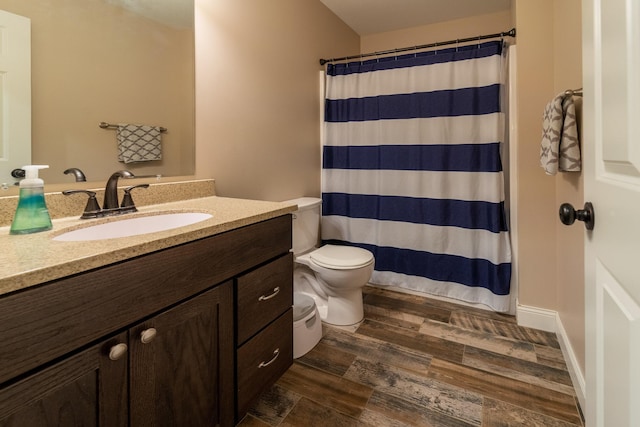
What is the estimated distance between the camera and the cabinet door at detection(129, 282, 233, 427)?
0.79 metres

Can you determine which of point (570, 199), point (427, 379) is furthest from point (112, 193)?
point (570, 199)

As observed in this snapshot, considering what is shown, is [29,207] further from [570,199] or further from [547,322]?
[547,322]

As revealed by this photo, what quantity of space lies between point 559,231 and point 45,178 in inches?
93.7

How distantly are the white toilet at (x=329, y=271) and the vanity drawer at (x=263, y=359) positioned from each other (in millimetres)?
577

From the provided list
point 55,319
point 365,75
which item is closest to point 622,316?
point 55,319

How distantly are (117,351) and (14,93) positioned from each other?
90cm

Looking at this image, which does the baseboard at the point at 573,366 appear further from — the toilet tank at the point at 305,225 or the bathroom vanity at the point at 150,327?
the toilet tank at the point at 305,225

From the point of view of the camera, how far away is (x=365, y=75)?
2441 millimetres

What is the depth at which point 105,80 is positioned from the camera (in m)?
1.22

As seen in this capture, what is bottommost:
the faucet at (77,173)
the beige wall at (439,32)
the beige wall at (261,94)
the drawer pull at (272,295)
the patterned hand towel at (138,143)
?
the drawer pull at (272,295)

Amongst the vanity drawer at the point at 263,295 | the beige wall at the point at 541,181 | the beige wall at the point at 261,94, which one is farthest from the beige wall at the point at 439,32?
the vanity drawer at the point at 263,295

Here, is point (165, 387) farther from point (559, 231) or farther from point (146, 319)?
point (559, 231)

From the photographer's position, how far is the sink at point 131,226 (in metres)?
1.00

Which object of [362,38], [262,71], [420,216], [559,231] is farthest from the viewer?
[362,38]
